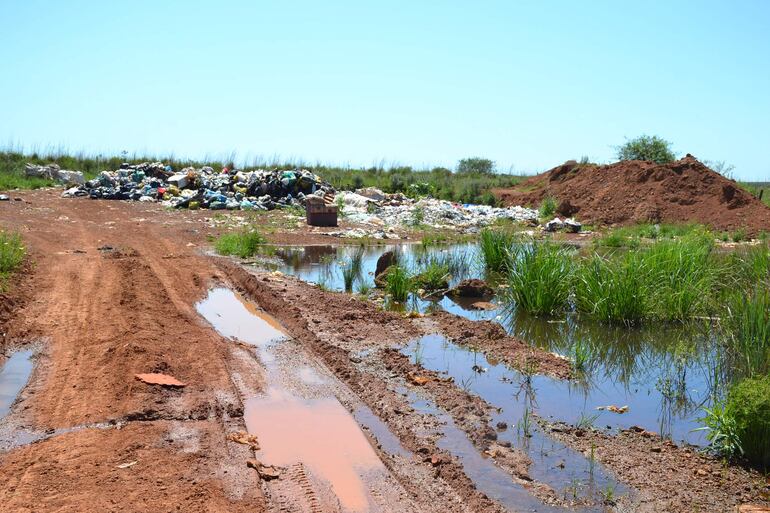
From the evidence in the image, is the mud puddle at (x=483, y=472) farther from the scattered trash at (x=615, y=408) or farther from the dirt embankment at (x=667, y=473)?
the scattered trash at (x=615, y=408)

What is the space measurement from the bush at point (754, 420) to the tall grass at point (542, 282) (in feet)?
16.5

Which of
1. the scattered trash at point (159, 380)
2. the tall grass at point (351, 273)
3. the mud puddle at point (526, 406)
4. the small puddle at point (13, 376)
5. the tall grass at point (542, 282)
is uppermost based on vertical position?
the tall grass at point (542, 282)

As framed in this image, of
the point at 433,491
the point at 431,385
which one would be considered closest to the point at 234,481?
the point at 433,491

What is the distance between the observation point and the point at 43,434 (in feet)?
17.2

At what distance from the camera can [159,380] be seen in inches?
251

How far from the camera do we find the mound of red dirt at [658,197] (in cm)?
2573

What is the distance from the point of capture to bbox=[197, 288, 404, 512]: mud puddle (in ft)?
15.3

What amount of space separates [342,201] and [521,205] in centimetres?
955

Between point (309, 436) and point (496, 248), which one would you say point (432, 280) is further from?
point (309, 436)

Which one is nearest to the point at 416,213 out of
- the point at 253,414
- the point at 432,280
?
the point at 432,280

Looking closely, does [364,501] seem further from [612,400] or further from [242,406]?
[612,400]

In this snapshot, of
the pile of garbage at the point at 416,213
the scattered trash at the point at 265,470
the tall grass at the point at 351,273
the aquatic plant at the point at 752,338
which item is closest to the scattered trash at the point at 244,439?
the scattered trash at the point at 265,470

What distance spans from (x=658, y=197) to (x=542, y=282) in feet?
63.1

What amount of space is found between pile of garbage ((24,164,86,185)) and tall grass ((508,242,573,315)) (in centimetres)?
2649
